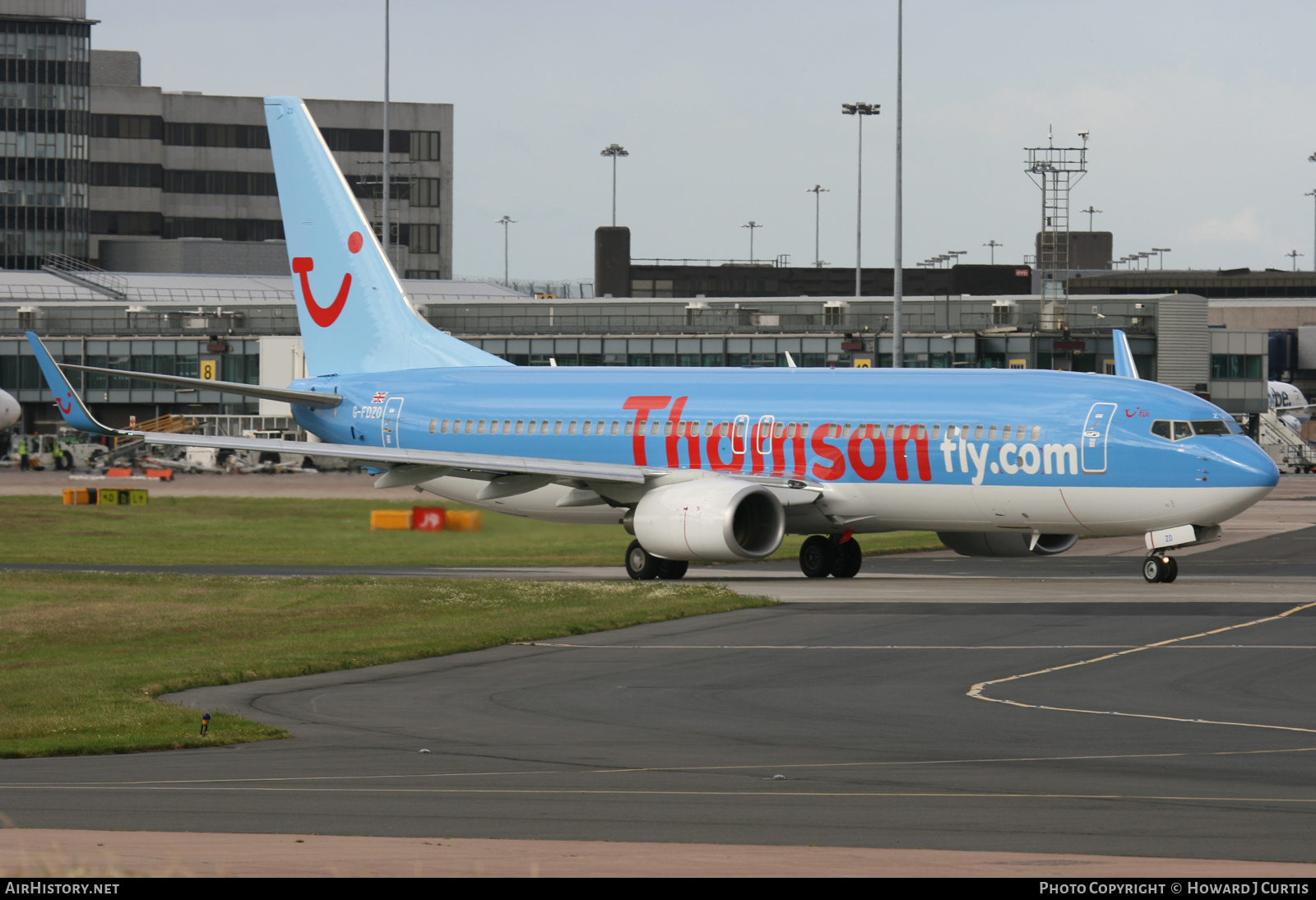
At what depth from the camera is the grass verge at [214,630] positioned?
67.7 ft

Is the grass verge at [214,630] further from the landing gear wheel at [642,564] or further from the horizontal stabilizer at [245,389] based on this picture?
the horizontal stabilizer at [245,389]

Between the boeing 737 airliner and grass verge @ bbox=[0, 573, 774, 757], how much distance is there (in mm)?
3186

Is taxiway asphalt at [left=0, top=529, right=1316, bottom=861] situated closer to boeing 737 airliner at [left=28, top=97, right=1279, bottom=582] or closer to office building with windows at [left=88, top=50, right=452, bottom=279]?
boeing 737 airliner at [left=28, top=97, right=1279, bottom=582]

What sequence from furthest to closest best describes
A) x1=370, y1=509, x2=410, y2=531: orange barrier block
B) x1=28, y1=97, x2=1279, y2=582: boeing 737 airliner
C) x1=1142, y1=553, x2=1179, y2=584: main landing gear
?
x1=370, y1=509, x2=410, y2=531: orange barrier block → x1=1142, y1=553, x2=1179, y2=584: main landing gear → x1=28, y1=97, x2=1279, y2=582: boeing 737 airliner

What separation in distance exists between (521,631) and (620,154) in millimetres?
143778

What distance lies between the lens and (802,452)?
40.2 m

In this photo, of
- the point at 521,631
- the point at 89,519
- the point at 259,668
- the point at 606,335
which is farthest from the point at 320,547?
the point at 606,335

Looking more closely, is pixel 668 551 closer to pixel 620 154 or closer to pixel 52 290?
pixel 52 290

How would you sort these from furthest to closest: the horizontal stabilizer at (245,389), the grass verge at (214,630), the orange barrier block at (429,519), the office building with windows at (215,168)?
the office building with windows at (215,168), the orange barrier block at (429,519), the horizontal stabilizer at (245,389), the grass verge at (214,630)

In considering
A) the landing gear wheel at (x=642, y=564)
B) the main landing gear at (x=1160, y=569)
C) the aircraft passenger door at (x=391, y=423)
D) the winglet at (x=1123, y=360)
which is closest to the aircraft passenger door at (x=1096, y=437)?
the main landing gear at (x=1160, y=569)

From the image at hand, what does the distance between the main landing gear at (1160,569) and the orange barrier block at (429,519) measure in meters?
16.2

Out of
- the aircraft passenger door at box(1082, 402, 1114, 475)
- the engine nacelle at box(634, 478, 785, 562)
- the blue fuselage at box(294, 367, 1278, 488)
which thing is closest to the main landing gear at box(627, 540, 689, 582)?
the engine nacelle at box(634, 478, 785, 562)

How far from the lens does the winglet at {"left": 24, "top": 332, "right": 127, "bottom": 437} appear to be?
3900 centimetres

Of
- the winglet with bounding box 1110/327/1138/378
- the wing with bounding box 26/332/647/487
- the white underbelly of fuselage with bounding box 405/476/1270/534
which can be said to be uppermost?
the winglet with bounding box 1110/327/1138/378
